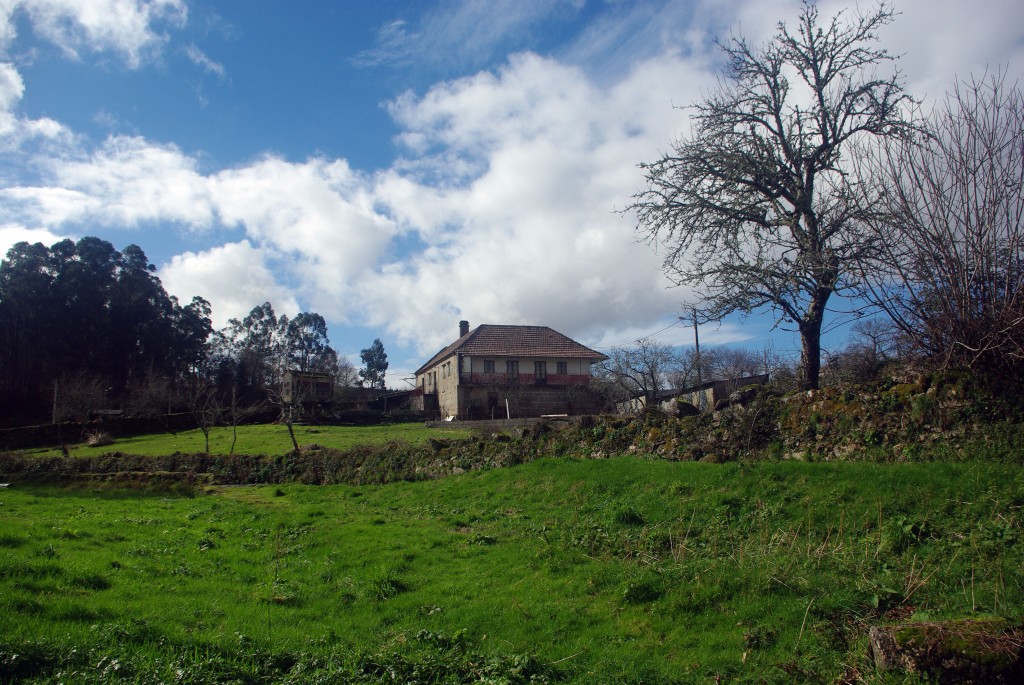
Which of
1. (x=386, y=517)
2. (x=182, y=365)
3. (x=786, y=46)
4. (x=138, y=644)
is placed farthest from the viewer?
(x=182, y=365)

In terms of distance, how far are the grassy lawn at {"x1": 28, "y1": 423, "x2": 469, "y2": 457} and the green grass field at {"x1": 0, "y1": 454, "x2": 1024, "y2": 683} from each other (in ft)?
44.1

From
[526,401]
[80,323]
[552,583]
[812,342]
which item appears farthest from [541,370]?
[552,583]

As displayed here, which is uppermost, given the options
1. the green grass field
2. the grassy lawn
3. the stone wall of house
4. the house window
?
the house window

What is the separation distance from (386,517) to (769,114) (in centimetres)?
1357

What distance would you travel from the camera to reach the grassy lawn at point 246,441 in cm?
2562

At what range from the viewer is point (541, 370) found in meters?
52.5

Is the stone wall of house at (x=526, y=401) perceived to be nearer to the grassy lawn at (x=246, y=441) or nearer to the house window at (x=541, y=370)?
the house window at (x=541, y=370)

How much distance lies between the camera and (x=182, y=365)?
60.4 m

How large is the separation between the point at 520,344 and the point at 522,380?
389 centimetres

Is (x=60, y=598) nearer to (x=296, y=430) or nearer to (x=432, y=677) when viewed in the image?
(x=432, y=677)

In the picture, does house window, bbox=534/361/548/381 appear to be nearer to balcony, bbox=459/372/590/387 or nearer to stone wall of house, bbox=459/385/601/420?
balcony, bbox=459/372/590/387

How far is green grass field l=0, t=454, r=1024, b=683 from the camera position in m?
5.14

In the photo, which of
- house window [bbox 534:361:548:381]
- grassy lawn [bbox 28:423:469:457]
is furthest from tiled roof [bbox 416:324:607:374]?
grassy lawn [bbox 28:423:469:457]

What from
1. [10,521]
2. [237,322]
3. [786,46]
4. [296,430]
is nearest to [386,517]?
[10,521]
